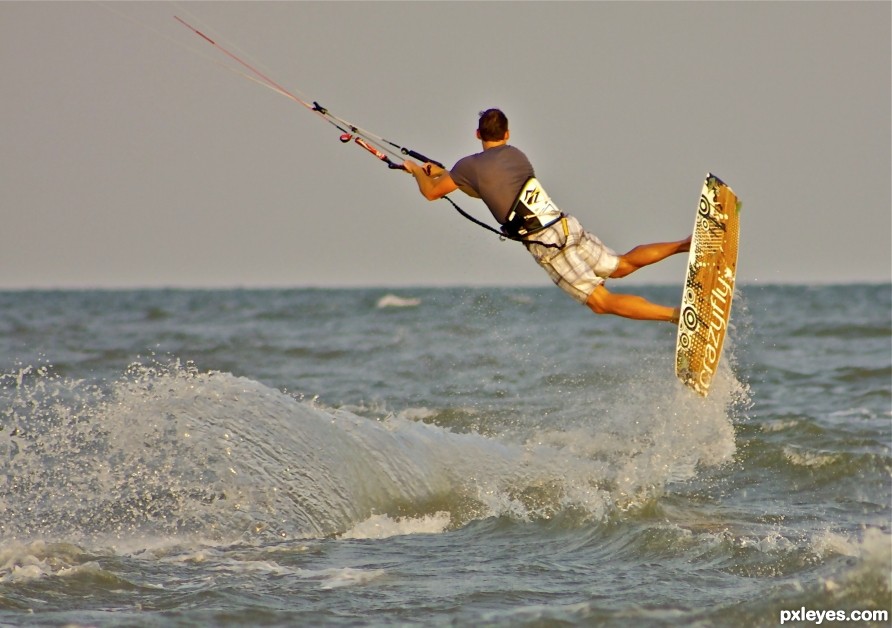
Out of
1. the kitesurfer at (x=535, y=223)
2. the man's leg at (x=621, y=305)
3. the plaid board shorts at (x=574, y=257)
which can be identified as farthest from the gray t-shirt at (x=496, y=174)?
the man's leg at (x=621, y=305)

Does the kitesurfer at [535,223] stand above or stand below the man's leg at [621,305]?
above

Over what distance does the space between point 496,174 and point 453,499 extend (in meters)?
3.12

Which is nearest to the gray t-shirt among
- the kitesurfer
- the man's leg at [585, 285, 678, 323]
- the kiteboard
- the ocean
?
the kitesurfer

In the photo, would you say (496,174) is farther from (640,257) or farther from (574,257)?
(640,257)

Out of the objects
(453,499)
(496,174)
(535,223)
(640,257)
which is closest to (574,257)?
(535,223)

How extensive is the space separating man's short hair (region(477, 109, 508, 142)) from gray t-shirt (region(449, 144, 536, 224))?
91 mm

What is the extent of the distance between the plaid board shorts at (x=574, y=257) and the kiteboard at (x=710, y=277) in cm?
71

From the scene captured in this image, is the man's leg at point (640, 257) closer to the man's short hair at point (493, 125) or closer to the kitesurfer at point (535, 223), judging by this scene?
the kitesurfer at point (535, 223)

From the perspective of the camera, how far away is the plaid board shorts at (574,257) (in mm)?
8273

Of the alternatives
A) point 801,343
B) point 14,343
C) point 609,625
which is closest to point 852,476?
point 609,625

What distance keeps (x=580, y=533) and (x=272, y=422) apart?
358cm

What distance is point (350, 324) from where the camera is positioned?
3105cm

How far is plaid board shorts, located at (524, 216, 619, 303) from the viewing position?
827 cm

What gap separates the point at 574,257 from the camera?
8.35 meters
